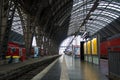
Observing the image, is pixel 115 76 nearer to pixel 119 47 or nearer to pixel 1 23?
pixel 119 47

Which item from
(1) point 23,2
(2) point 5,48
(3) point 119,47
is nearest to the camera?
(3) point 119,47

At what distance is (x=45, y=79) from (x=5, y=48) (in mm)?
12909

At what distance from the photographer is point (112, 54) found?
1406cm

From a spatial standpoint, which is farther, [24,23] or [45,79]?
[24,23]

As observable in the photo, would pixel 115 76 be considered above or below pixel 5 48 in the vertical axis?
below

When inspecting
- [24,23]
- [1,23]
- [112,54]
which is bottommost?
[112,54]

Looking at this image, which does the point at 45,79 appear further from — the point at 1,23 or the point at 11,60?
the point at 11,60

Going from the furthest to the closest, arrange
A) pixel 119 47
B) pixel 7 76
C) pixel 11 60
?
pixel 11 60
pixel 119 47
pixel 7 76

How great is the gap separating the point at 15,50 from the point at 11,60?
7.63 feet

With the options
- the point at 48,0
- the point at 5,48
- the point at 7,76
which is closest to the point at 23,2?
the point at 48,0

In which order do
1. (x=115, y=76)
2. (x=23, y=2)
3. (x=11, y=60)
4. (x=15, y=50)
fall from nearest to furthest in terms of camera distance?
(x=115, y=76) < (x=11, y=60) < (x=15, y=50) < (x=23, y=2)

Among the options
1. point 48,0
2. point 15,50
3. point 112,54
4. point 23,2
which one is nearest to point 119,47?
point 112,54

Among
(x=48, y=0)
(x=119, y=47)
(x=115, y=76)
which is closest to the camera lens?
(x=115, y=76)

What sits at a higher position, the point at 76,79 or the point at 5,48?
the point at 5,48
